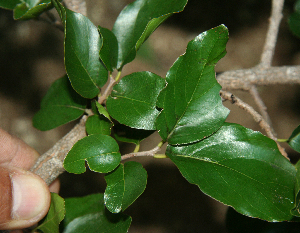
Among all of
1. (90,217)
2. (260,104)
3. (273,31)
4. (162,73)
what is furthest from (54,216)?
(162,73)

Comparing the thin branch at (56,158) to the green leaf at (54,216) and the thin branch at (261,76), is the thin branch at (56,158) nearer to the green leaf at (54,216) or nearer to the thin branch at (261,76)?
the green leaf at (54,216)

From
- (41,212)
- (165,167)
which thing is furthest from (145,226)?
(41,212)

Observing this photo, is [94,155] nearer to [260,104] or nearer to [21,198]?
[21,198]

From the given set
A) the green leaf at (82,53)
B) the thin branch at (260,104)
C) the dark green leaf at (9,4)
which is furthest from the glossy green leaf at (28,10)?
the thin branch at (260,104)

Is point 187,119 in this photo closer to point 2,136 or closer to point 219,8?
point 2,136

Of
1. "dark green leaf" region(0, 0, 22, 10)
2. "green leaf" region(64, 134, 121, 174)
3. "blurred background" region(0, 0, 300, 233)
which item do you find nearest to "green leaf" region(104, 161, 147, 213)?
"green leaf" region(64, 134, 121, 174)

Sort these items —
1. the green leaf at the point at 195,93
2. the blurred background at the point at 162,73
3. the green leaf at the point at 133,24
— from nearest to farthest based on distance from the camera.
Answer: the green leaf at the point at 195,93, the green leaf at the point at 133,24, the blurred background at the point at 162,73
